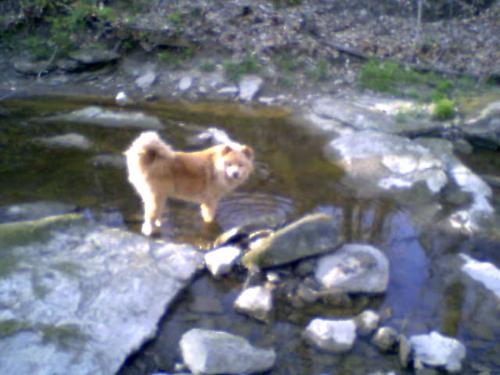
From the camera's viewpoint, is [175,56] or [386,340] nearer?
[386,340]

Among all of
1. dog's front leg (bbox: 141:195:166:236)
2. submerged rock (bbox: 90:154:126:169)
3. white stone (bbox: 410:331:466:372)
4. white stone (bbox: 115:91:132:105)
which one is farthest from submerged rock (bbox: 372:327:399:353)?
white stone (bbox: 115:91:132:105)

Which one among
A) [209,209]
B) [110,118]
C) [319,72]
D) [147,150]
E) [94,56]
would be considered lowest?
[94,56]

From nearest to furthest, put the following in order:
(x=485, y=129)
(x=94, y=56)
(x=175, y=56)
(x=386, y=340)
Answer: (x=386, y=340) → (x=485, y=129) → (x=94, y=56) → (x=175, y=56)

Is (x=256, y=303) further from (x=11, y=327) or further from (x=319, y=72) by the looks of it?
(x=319, y=72)

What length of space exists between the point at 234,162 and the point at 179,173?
611mm

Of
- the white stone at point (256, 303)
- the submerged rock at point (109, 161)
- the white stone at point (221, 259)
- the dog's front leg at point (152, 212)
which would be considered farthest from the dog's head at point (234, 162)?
the submerged rock at point (109, 161)

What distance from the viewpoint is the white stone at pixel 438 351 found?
3879 mm

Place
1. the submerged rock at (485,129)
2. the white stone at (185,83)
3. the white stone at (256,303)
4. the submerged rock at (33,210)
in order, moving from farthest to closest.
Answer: the white stone at (185,83) < the submerged rock at (485,129) < the submerged rock at (33,210) < the white stone at (256,303)

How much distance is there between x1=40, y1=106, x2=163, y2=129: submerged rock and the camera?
27.8ft

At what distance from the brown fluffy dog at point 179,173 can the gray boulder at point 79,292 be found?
0.59 m

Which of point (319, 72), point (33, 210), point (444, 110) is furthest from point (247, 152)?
point (319, 72)

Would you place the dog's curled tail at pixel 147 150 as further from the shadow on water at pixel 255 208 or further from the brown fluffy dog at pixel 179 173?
the shadow on water at pixel 255 208

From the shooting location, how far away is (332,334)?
160 inches

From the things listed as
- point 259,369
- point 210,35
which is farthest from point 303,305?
point 210,35
